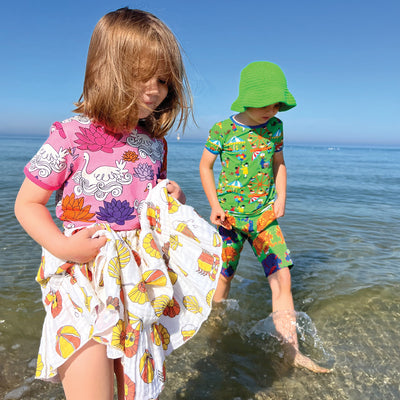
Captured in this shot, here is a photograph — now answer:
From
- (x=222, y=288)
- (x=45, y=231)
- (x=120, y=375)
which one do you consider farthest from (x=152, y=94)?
(x=222, y=288)

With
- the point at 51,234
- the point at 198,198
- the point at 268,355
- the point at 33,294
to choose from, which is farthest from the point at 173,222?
the point at 198,198

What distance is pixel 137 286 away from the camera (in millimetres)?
1500

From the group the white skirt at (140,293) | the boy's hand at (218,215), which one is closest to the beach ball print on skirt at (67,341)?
the white skirt at (140,293)

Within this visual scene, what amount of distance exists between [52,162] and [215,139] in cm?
191

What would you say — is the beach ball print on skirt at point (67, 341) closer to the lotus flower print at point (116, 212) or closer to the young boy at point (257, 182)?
the lotus flower print at point (116, 212)

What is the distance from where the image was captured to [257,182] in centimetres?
319

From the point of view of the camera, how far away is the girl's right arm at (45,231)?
1.45 m

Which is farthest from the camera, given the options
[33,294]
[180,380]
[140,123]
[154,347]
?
[33,294]

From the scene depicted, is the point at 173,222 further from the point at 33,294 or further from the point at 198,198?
the point at 198,198

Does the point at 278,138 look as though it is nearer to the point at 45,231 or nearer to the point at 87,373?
the point at 45,231

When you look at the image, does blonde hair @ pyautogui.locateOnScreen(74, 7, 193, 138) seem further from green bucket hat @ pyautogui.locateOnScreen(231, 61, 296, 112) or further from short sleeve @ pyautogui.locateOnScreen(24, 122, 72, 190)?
green bucket hat @ pyautogui.locateOnScreen(231, 61, 296, 112)

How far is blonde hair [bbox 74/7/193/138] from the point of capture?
154 cm

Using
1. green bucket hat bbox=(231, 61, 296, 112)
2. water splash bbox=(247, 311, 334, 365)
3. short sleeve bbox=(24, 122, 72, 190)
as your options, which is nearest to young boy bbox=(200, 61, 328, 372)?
green bucket hat bbox=(231, 61, 296, 112)

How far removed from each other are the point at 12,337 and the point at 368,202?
29.1 ft
